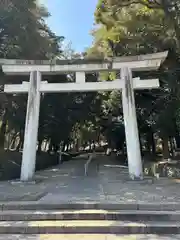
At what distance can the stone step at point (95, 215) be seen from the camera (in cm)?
547

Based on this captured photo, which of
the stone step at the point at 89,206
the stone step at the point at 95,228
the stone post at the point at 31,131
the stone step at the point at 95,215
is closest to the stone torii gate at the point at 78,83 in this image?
the stone post at the point at 31,131

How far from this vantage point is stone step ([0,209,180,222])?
18.0 ft

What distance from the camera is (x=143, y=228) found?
4.96 meters

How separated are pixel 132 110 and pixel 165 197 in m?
4.80

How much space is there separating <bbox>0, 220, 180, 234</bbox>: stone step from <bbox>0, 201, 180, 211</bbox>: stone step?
0.68 meters

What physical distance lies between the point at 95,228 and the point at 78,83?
7452 mm

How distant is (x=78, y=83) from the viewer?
11391mm

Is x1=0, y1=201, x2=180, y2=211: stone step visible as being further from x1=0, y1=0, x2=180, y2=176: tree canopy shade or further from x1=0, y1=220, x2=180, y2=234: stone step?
x1=0, y1=0, x2=180, y2=176: tree canopy shade

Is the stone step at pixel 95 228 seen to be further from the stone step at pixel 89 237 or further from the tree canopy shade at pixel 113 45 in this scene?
the tree canopy shade at pixel 113 45

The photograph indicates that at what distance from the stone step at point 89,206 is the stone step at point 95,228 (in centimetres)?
68

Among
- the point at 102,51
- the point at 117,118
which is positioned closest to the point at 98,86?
the point at 102,51

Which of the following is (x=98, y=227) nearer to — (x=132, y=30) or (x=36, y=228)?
(x=36, y=228)

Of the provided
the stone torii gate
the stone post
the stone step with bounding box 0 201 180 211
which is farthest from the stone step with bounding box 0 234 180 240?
the stone torii gate

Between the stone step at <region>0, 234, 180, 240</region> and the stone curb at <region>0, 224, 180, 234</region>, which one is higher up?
the stone curb at <region>0, 224, 180, 234</region>
